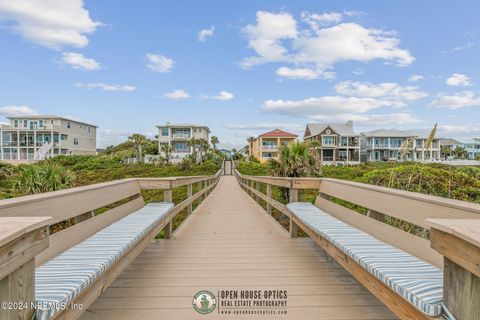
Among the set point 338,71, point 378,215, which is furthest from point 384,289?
point 338,71

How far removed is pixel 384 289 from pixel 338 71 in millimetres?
22444

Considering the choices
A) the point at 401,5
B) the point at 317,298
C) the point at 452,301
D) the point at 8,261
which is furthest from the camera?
the point at 401,5

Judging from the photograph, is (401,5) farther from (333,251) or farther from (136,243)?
(136,243)

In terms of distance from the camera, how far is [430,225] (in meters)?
1.51

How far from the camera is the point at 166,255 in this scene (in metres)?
3.93

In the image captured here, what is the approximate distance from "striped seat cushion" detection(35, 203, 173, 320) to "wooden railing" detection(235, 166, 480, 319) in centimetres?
177

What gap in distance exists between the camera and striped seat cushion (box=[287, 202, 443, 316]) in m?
1.58

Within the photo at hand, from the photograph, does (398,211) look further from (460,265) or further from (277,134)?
(277,134)

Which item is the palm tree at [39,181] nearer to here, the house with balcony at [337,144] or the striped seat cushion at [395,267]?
the striped seat cushion at [395,267]

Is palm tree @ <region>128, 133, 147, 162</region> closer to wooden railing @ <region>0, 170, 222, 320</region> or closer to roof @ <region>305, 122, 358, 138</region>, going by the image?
roof @ <region>305, 122, 358, 138</region>

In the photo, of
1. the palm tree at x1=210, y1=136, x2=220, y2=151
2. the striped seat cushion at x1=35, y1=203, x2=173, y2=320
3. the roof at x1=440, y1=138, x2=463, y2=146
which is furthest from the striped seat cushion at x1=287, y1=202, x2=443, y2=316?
the roof at x1=440, y1=138, x2=463, y2=146

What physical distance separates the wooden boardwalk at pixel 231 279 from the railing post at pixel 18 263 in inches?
45.2

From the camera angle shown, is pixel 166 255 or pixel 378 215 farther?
pixel 166 255

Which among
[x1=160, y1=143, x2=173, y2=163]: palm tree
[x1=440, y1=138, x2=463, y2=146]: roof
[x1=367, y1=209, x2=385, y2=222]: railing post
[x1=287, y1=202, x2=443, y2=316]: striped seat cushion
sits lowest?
[x1=287, y1=202, x2=443, y2=316]: striped seat cushion
